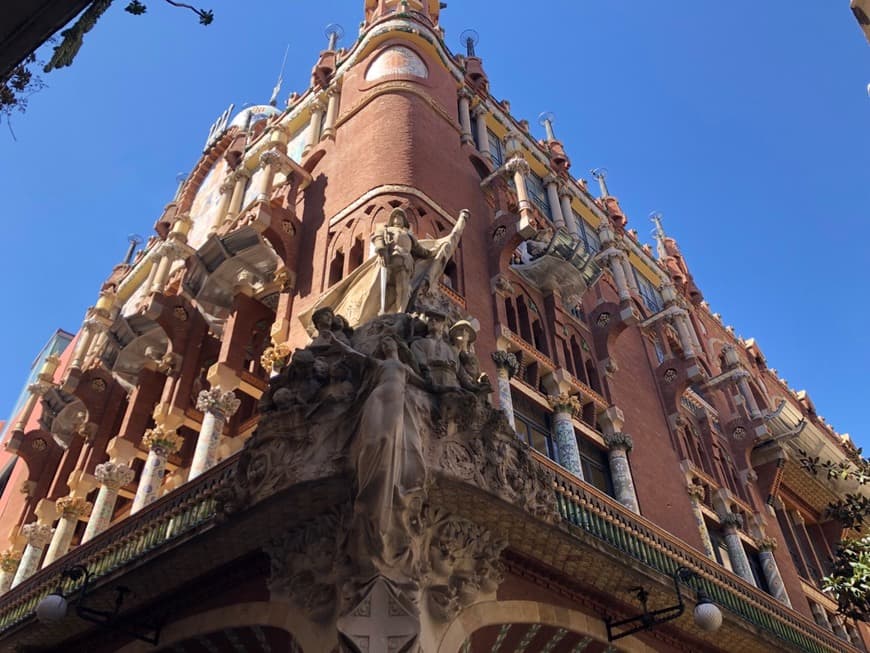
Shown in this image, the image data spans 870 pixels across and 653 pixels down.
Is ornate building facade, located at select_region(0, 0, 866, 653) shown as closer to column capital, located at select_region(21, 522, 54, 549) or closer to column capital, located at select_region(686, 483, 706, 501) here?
column capital, located at select_region(21, 522, 54, 549)

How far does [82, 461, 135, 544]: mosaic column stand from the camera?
15.2m

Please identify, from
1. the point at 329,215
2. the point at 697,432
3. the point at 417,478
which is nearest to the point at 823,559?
the point at 697,432

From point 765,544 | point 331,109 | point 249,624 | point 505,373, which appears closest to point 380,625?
point 249,624

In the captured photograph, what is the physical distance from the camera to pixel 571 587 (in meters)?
10.9

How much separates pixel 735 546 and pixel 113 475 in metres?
14.8

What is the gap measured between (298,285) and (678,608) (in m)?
9.30

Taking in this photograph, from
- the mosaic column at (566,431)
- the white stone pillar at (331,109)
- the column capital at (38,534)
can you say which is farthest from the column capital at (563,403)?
the column capital at (38,534)

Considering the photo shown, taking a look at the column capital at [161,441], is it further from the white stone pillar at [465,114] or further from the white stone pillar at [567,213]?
the white stone pillar at [567,213]

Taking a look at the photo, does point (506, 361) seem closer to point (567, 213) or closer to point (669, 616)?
point (669, 616)

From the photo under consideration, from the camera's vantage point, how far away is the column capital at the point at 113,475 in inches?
621

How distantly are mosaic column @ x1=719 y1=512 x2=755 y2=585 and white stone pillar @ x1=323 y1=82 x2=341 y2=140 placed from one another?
14.2m

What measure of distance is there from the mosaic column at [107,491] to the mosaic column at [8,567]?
3980 mm

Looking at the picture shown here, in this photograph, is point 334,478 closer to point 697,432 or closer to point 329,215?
point 329,215

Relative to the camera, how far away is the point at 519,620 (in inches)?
389
